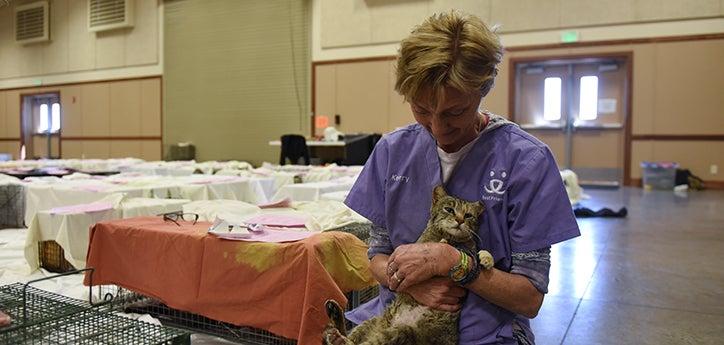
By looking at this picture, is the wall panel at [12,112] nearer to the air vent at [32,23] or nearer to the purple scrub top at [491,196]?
the air vent at [32,23]

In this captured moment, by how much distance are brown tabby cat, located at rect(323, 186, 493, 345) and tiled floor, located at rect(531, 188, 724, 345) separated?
1259mm

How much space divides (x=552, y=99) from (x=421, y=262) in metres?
9.48

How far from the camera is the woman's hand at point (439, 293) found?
109 centimetres

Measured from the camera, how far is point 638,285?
296cm

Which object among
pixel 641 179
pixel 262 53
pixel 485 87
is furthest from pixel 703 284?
pixel 262 53

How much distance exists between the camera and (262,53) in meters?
11.8

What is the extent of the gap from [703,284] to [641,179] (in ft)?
21.7

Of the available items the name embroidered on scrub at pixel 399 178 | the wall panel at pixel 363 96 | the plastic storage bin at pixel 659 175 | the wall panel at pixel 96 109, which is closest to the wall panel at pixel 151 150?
the wall panel at pixel 96 109

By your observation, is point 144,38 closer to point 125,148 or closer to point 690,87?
point 125,148

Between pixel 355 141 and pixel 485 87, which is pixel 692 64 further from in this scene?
pixel 485 87

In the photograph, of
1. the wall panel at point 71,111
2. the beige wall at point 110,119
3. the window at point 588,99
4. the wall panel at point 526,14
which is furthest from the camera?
the wall panel at point 71,111

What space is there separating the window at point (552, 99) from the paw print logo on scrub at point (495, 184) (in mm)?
9251

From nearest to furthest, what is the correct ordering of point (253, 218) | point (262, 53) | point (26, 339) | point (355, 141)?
point (26, 339)
point (253, 218)
point (355, 141)
point (262, 53)

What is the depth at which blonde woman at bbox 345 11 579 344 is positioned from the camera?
39.6 inches
